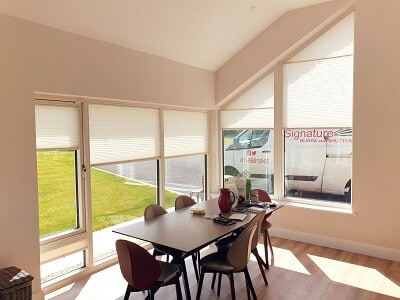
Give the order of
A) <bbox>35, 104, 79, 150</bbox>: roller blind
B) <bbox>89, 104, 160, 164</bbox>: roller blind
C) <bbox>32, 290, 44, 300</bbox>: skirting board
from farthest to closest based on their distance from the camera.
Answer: <bbox>89, 104, 160, 164</bbox>: roller blind → <bbox>35, 104, 79, 150</bbox>: roller blind → <bbox>32, 290, 44, 300</bbox>: skirting board

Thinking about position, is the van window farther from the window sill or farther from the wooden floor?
the wooden floor

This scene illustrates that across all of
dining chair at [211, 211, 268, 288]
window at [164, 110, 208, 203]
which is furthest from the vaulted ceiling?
dining chair at [211, 211, 268, 288]

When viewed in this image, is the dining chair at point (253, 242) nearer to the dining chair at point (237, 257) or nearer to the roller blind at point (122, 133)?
the dining chair at point (237, 257)

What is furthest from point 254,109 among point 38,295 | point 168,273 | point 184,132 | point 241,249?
point 38,295

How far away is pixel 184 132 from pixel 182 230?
2609mm

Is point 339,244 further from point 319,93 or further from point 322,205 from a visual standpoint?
point 319,93

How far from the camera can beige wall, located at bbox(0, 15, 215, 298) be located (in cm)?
296

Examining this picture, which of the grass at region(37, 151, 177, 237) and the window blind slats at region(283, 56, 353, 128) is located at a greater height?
the window blind slats at region(283, 56, 353, 128)

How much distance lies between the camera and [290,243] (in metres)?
4.94

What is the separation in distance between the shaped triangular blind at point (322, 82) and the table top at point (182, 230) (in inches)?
85.4

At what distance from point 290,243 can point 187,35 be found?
334 cm

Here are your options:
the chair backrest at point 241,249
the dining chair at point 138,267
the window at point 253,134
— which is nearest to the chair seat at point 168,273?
the dining chair at point 138,267


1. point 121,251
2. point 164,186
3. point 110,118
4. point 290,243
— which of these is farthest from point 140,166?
point 290,243

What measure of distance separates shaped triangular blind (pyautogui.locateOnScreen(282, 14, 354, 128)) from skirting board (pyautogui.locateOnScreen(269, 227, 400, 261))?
1653mm
